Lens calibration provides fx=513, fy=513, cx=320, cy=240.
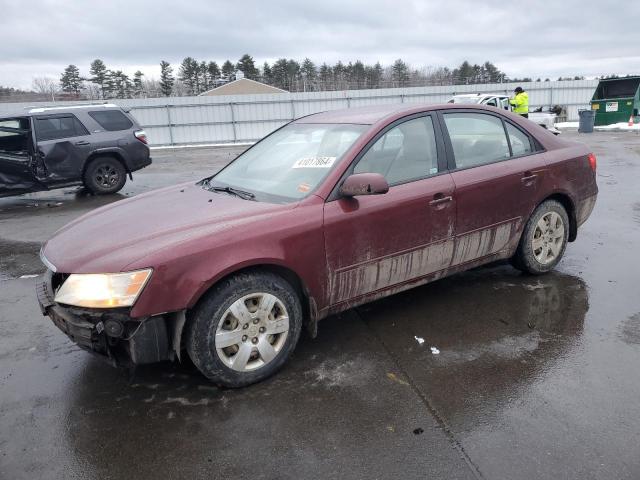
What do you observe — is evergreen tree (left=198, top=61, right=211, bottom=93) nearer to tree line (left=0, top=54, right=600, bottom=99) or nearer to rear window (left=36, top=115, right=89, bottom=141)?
tree line (left=0, top=54, right=600, bottom=99)

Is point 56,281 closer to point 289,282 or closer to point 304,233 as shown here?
point 289,282

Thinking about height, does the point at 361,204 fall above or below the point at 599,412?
above

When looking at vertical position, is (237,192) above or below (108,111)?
below

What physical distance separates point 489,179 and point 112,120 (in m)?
8.57

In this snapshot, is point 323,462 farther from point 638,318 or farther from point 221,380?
point 638,318

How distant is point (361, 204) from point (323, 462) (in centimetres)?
165

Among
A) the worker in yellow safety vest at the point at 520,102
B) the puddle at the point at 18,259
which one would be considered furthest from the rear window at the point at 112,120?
the worker in yellow safety vest at the point at 520,102

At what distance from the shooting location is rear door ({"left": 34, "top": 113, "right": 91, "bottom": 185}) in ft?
31.2

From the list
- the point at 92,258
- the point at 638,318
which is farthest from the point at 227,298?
the point at 638,318

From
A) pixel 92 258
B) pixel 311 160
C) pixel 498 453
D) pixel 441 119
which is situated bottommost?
pixel 498 453

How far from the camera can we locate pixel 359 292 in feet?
11.7

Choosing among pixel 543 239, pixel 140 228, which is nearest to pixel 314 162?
pixel 140 228

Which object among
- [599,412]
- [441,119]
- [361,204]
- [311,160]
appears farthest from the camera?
[441,119]

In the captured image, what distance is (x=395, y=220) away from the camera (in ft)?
11.8
